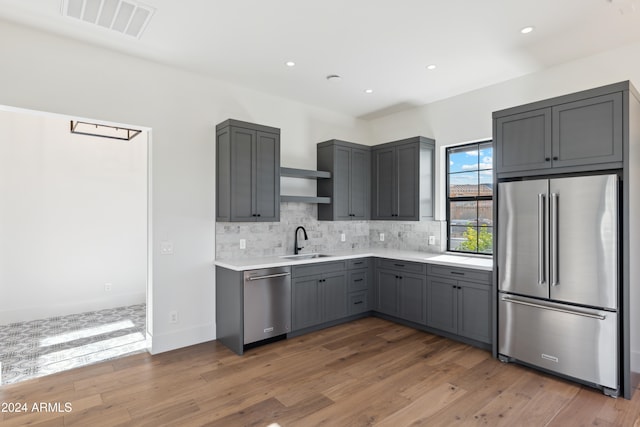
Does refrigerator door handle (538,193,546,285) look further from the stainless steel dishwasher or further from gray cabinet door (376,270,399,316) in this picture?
the stainless steel dishwasher

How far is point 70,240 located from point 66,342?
1.65 metres

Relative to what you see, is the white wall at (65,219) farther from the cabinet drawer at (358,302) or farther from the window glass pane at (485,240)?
the window glass pane at (485,240)

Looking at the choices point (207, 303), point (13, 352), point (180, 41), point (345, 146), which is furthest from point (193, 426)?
point (345, 146)

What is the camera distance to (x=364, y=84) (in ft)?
13.7

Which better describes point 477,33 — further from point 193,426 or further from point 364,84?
point 193,426

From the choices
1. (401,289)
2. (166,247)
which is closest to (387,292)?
(401,289)

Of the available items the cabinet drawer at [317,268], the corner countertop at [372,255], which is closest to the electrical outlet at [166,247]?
the corner countertop at [372,255]

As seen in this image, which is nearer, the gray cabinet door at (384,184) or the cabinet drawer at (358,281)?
the cabinet drawer at (358,281)

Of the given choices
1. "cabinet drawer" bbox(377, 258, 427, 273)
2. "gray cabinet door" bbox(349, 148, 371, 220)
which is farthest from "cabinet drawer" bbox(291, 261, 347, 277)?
"gray cabinet door" bbox(349, 148, 371, 220)

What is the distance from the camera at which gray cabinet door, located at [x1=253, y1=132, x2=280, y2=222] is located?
393 centimetres

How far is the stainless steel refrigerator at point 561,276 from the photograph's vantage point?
8.95 ft

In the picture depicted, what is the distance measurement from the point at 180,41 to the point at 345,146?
246 centimetres

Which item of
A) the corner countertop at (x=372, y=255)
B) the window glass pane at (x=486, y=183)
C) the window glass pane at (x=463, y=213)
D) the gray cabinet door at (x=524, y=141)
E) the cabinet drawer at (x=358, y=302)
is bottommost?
the cabinet drawer at (x=358, y=302)

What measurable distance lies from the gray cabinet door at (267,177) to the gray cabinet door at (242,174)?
6cm
